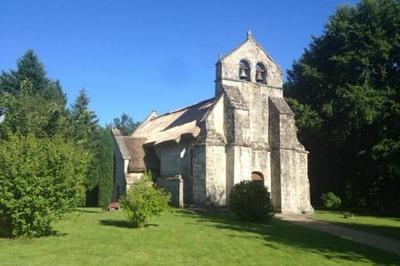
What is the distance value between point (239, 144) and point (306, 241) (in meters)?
13.7

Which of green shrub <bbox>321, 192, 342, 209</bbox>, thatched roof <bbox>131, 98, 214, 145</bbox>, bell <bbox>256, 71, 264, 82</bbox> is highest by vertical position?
bell <bbox>256, 71, 264, 82</bbox>

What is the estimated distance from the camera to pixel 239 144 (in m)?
31.1

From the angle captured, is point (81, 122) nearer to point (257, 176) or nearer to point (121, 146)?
point (121, 146)

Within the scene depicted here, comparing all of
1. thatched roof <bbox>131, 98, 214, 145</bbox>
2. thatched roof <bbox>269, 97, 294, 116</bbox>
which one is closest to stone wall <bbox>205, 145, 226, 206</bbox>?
thatched roof <bbox>131, 98, 214, 145</bbox>

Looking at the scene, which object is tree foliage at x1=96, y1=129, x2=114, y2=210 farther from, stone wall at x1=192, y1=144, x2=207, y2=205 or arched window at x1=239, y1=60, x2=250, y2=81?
arched window at x1=239, y1=60, x2=250, y2=81

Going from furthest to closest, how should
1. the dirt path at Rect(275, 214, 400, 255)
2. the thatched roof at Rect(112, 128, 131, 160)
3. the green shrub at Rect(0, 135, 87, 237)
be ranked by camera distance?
the thatched roof at Rect(112, 128, 131, 160), the dirt path at Rect(275, 214, 400, 255), the green shrub at Rect(0, 135, 87, 237)

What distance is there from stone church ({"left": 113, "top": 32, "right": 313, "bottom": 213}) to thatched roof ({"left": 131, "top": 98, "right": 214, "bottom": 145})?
0.52 ft

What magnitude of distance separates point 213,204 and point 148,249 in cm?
1594

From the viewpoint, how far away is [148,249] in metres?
14.9

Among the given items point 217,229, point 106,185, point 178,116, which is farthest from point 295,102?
point 217,229

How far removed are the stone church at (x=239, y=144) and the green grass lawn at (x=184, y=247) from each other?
9984 mm

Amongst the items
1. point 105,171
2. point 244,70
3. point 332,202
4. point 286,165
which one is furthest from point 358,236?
point 105,171

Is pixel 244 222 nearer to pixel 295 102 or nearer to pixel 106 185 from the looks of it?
pixel 106 185

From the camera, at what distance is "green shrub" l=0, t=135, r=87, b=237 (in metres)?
16.0
